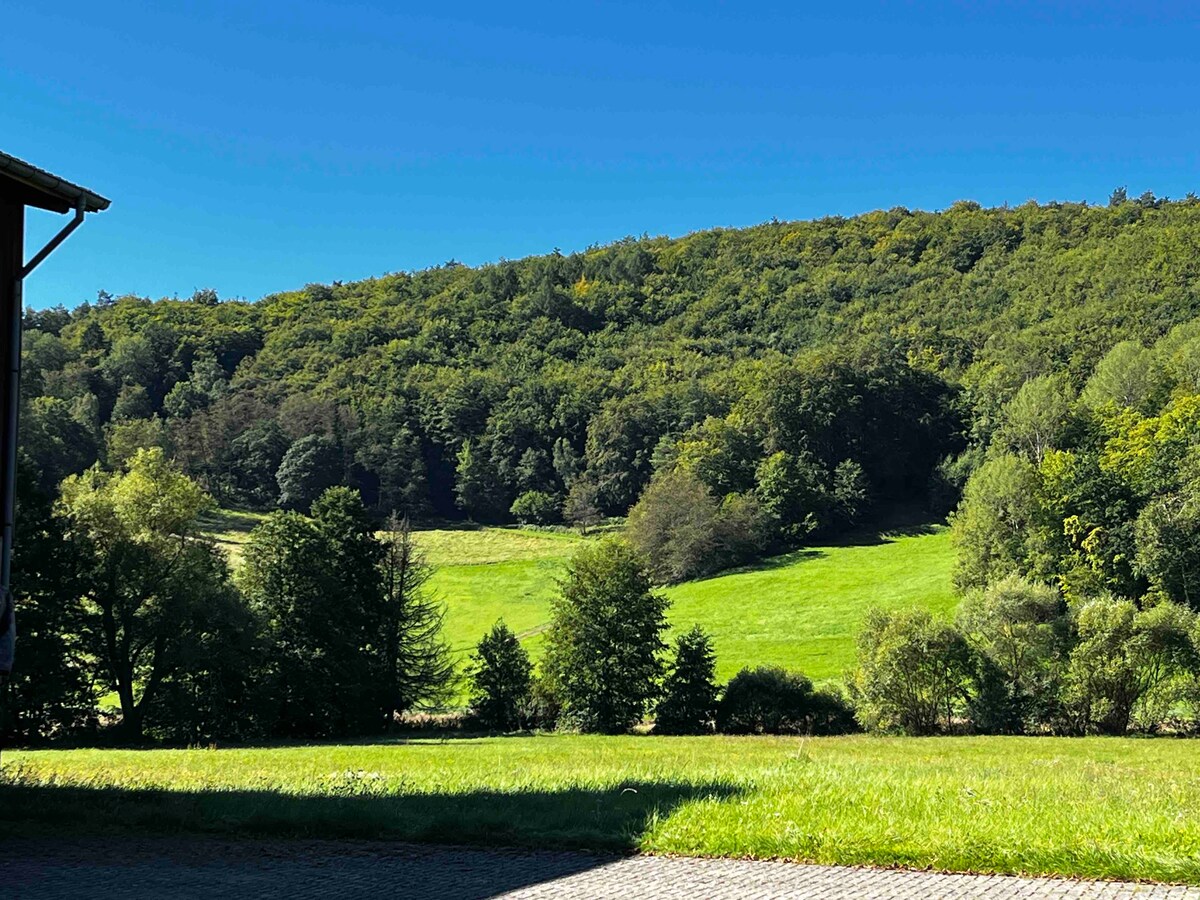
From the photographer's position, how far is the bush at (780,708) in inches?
1719

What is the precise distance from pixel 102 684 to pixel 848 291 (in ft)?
497

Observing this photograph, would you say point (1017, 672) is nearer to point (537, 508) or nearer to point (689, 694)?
point (689, 694)

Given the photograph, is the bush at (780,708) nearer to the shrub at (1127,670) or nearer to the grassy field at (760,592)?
the shrub at (1127,670)

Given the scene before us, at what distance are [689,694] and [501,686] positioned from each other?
31.2ft

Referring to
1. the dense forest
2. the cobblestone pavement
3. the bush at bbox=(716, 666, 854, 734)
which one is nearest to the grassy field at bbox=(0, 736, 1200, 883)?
the cobblestone pavement

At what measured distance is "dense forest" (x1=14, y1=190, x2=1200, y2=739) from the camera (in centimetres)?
4153

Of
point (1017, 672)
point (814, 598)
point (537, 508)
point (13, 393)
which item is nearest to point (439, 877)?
point (13, 393)

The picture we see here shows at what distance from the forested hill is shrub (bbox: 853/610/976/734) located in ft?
198

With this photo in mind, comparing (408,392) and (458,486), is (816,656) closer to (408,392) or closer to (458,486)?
(458,486)

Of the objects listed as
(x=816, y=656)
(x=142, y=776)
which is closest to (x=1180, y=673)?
(x=816, y=656)

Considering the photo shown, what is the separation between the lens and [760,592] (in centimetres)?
8400

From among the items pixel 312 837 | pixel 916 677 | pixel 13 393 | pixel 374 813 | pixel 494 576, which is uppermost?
pixel 13 393

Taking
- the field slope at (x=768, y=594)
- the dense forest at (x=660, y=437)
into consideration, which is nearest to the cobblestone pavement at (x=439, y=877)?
the dense forest at (x=660, y=437)

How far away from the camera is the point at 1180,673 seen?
1640 inches
